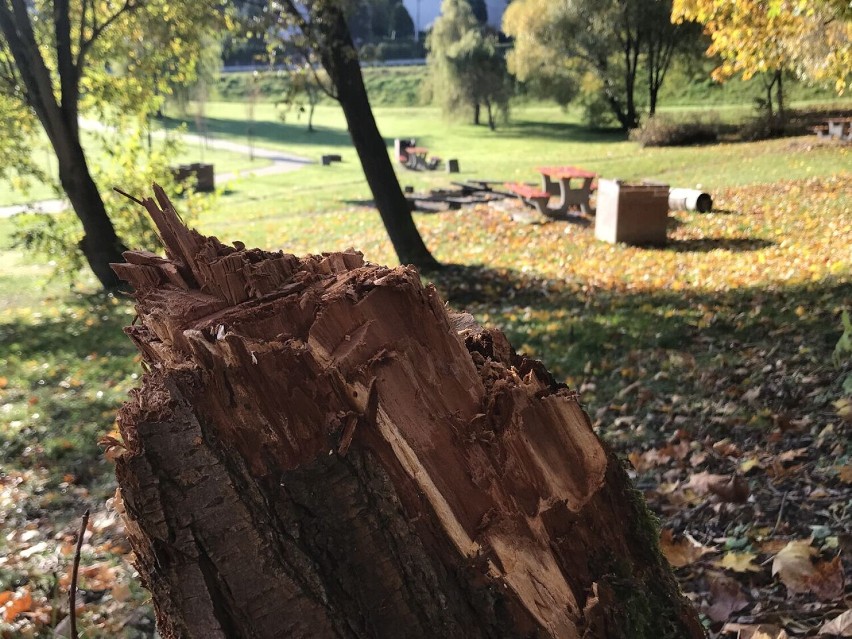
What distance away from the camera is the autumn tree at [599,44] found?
104 ft

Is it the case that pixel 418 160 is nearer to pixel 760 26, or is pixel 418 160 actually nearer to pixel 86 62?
pixel 86 62

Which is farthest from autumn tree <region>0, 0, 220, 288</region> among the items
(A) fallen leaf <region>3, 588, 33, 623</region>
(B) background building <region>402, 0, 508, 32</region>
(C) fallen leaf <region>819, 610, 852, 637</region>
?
(B) background building <region>402, 0, 508, 32</region>

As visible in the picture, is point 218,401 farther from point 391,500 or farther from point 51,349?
point 51,349

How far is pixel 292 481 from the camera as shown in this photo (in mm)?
1520

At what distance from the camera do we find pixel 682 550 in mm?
2934

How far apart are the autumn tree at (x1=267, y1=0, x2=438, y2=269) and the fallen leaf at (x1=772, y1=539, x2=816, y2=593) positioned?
7163 millimetres

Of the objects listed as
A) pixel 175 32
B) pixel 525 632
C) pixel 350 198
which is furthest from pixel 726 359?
pixel 350 198

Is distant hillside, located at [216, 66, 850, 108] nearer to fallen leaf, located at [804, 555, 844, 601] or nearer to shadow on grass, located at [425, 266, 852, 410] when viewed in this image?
shadow on grass, located at [425, 266, 852, 410]

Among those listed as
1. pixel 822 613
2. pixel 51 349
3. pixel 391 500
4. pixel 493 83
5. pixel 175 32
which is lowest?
pixel 51 349

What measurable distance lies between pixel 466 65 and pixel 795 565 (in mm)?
42404

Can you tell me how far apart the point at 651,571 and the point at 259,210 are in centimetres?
1874

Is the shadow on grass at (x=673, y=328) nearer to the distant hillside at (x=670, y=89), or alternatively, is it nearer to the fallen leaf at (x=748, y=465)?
the fallen leaf at (x=748, y=465)

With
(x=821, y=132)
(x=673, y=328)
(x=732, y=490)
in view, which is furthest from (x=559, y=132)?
(x=732, y=490)

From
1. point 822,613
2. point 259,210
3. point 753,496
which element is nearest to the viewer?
point 822,613
